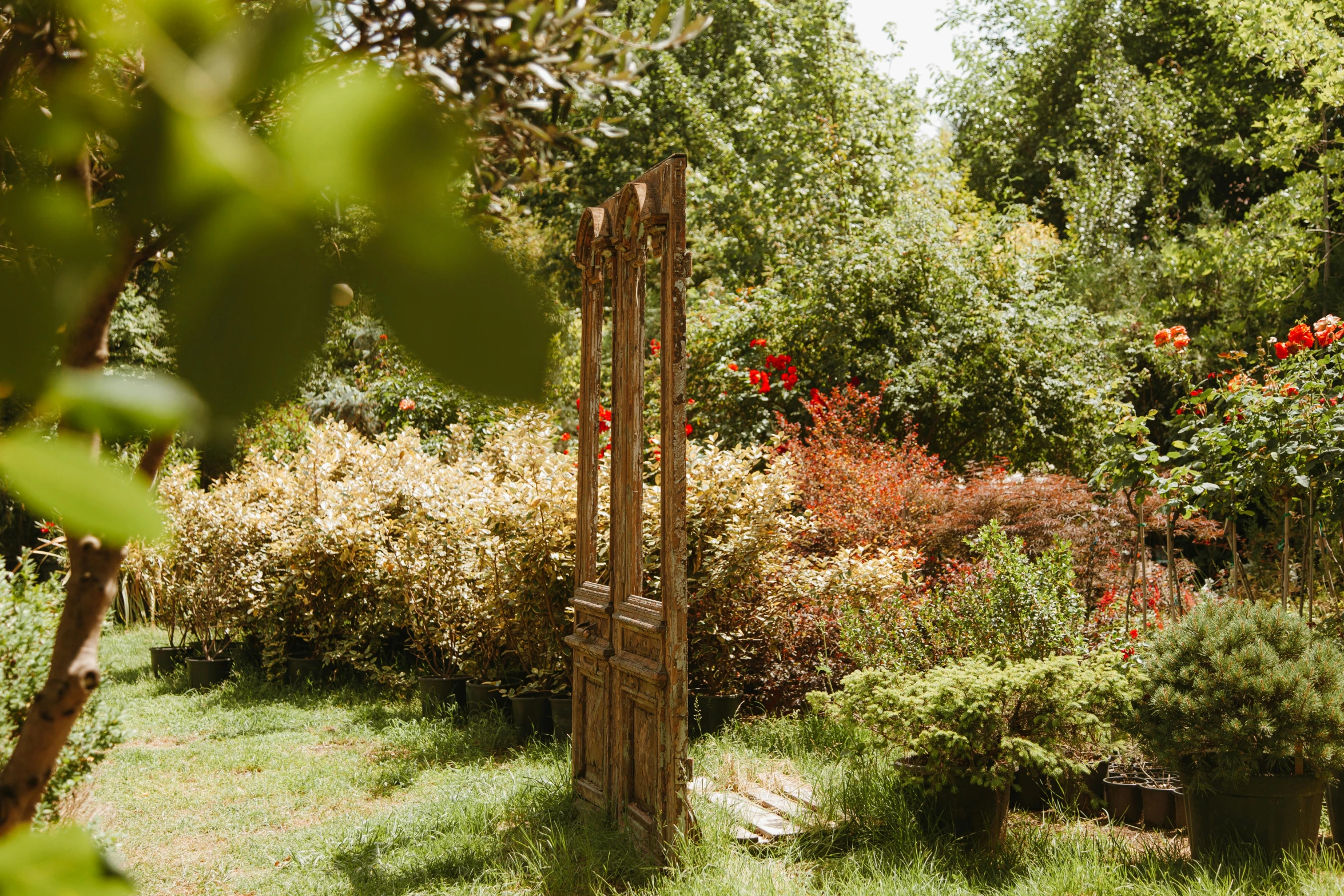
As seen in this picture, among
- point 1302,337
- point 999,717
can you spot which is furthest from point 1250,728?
point 1302,337

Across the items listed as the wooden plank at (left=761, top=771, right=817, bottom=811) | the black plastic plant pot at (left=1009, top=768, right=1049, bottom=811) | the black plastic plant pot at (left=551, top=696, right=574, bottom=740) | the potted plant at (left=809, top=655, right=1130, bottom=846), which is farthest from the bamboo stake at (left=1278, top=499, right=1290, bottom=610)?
the black plastic plant pot at (left=551, top=696, right=574, bottom=740)

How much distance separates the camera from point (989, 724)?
3.40 m

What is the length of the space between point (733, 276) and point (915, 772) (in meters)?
→ 7.95

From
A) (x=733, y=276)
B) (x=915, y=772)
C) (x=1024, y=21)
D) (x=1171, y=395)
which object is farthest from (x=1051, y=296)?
(x=1024, y=21)

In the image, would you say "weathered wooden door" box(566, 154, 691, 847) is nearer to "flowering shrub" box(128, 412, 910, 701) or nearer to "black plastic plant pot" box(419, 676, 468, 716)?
"flowering shrub" box(128, 412, 910, 701)

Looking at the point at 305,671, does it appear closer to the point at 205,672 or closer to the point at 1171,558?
the point at 205,672

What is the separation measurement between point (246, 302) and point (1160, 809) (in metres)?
4.42

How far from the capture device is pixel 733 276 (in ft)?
35.8

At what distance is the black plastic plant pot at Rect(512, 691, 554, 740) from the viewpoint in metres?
5.36

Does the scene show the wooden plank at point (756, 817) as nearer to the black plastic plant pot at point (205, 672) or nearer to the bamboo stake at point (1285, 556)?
the bamboo stake at point (1285, 556)

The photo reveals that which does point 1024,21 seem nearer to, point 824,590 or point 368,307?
point 824,590

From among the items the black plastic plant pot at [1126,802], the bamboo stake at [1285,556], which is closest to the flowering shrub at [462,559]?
the black plastic plant pot at [1126,802]

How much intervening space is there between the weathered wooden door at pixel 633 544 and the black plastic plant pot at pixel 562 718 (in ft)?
2.67

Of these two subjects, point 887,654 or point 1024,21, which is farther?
point 1024,21
